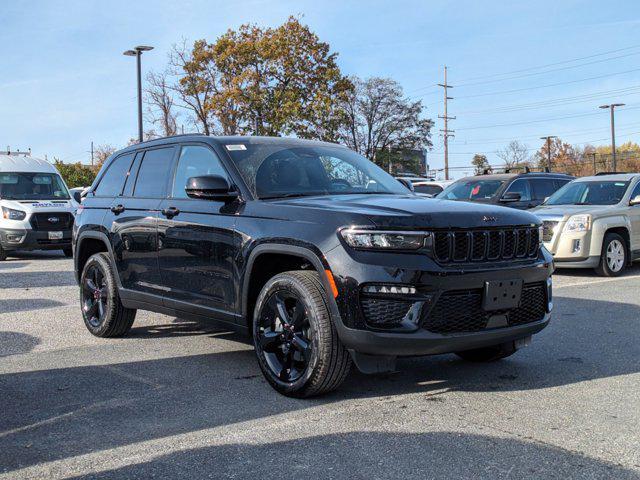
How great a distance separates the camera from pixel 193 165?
5.71 m

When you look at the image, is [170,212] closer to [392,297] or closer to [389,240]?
[389,240]

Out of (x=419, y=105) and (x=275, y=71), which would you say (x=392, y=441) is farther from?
(x=419, y=105)

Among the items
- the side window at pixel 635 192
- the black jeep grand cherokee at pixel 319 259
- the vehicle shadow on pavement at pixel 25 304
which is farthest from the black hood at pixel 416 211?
the side window at pixel 635 192

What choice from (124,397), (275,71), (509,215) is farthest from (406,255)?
(275,71)

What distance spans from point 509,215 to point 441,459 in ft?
5.97

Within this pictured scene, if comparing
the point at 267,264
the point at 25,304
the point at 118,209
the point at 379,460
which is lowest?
the point at 379,460

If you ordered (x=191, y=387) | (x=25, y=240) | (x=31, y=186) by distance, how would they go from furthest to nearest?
(x=31, y=186) → (x=25, y=240) → (x=191, y=387)

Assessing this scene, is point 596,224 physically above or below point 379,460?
above

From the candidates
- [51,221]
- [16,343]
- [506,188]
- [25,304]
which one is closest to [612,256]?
[506,188]

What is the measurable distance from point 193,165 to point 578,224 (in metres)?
7.26

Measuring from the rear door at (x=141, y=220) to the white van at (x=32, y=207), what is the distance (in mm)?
9918

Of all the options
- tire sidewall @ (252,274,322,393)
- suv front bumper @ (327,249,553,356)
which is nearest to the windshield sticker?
tire sidewall @ (252,274,322,393)

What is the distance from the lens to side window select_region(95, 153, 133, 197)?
6648 millimetres

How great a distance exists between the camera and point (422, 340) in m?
4.15
